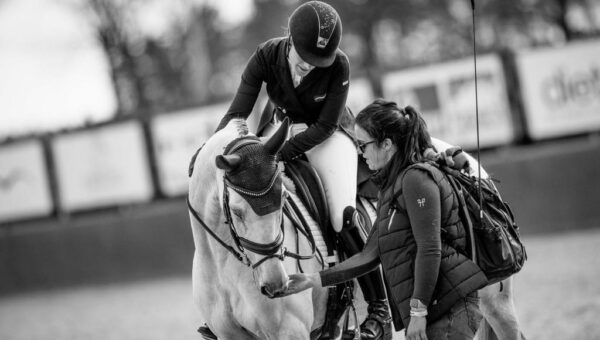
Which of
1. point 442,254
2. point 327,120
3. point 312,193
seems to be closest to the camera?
point 442,254

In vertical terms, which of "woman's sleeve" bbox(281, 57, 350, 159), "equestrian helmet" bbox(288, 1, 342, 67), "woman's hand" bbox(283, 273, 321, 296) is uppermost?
"equestrian helmet" bbox(288, 1, 342, 67)

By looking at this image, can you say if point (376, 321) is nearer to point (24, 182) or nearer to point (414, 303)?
point (414, 303)

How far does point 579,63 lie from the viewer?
13266mm

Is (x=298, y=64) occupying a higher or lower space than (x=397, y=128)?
higher

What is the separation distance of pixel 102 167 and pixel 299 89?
36.0 feet

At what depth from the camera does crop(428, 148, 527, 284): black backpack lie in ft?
12.0

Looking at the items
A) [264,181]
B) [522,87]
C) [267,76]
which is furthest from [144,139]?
[264,181]

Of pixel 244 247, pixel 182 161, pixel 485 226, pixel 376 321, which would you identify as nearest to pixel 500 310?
pixel 376 321

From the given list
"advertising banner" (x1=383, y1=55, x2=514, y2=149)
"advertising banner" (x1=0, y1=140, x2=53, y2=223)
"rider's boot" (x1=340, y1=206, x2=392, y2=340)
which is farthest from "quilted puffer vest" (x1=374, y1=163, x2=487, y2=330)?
→ "advertising banner" (x1=0, y1=140, x2=53, y2=223)

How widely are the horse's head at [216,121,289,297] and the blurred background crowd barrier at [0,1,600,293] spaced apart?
9744mm

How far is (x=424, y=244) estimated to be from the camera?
11.3 feet

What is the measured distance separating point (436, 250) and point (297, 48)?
163 centimetres

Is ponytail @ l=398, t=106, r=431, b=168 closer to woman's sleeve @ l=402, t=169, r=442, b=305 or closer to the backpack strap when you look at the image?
the backpack strap

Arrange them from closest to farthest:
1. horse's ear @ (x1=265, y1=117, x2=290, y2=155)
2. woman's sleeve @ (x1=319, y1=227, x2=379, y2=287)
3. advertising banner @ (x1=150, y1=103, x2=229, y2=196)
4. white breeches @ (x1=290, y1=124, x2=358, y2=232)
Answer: horse's ear @ (x1=265, y1=117, x2=290, y2=155) < woman's sleeve @ (x1=319, y1=227, x2=379, y2=287) < white breeches @ (x1=290, y1=124, x2=358, y2=232) < advertising banner @ (x1=150, y1=103, x2=229, y2=196)
